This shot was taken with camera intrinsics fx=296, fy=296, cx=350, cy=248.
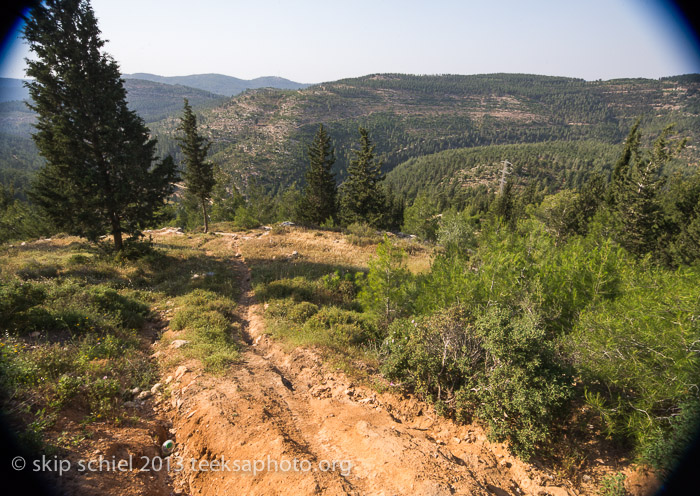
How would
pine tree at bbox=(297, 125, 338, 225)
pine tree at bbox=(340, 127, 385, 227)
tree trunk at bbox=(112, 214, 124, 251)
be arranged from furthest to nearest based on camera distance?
pine tree at bbox=(340, 127, 385, 227) < pine tree at bbox=(297, 125, 338, 225) < tree trunk at bbox=(112, 214, 124, 251)

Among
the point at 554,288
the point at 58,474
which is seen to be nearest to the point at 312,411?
the point at 58,474

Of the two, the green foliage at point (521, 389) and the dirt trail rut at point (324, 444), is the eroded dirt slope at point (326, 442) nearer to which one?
the dirt trail rut at point (324, 444)

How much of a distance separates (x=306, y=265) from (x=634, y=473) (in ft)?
54.4

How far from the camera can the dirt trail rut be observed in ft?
16.7

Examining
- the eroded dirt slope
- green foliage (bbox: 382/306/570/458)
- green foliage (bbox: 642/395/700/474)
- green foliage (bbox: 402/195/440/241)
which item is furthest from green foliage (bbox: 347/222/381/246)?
green foliage (bbox: 642/395/700/474)

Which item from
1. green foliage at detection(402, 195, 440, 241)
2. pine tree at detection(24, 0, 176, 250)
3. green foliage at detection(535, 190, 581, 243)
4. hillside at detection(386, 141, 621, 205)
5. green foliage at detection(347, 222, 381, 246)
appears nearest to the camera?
pine tree at detection(24, 0, 176, 250)

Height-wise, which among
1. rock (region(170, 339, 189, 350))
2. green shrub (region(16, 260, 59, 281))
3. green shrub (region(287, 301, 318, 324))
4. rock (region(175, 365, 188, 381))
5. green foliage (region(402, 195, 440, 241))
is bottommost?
green foliage (region(402, 195, 440, 241))

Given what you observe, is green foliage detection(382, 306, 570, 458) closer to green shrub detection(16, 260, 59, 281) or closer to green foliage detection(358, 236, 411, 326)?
green foliage detection(358, 236, 411, 326)

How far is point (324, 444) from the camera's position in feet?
20.1

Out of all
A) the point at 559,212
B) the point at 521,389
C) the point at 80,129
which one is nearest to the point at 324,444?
the point at 521,389

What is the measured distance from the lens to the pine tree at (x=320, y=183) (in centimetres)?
3612

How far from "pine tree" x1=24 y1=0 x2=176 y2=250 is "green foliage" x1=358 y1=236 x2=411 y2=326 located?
14.1m

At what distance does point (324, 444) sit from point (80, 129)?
18.6 metres

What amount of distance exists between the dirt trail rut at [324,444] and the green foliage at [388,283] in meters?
3.58
